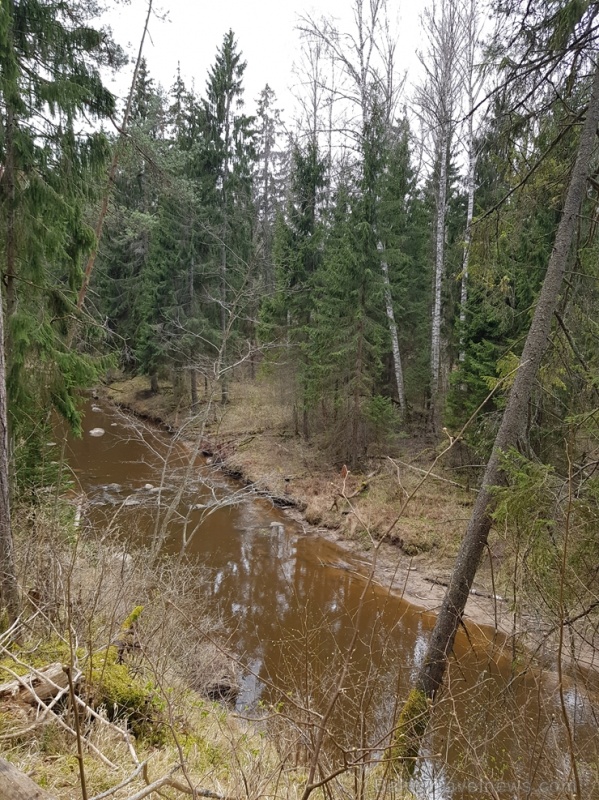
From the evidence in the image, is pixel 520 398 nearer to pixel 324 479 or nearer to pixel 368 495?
pixel 368 495

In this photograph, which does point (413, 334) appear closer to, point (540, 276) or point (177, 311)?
point (540, 276)

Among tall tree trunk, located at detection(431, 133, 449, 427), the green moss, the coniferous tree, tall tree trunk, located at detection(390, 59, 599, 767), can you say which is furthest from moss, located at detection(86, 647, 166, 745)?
the coniferous tree

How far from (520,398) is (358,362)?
8679 mm

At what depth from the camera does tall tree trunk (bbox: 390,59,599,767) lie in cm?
439

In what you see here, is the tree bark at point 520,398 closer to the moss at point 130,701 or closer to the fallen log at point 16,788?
the moss at point 130,701

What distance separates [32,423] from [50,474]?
1294 millimetres

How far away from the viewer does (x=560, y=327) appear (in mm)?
4727

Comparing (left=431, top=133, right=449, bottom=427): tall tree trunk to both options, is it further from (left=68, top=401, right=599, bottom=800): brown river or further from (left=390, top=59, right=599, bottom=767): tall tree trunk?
(left=390, top=59, right=599, bottom=767): tall tree trunk

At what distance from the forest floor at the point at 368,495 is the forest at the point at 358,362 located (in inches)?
5.5

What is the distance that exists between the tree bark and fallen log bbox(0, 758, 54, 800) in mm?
3665

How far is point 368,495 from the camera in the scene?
12.3 metres

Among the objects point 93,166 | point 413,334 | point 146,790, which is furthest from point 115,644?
point 413,334

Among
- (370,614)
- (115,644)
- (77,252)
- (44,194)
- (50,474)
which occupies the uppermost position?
(44,194)

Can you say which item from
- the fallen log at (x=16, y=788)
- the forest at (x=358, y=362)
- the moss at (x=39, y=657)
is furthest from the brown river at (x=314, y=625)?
the fallen log at (x=16, y=788)
